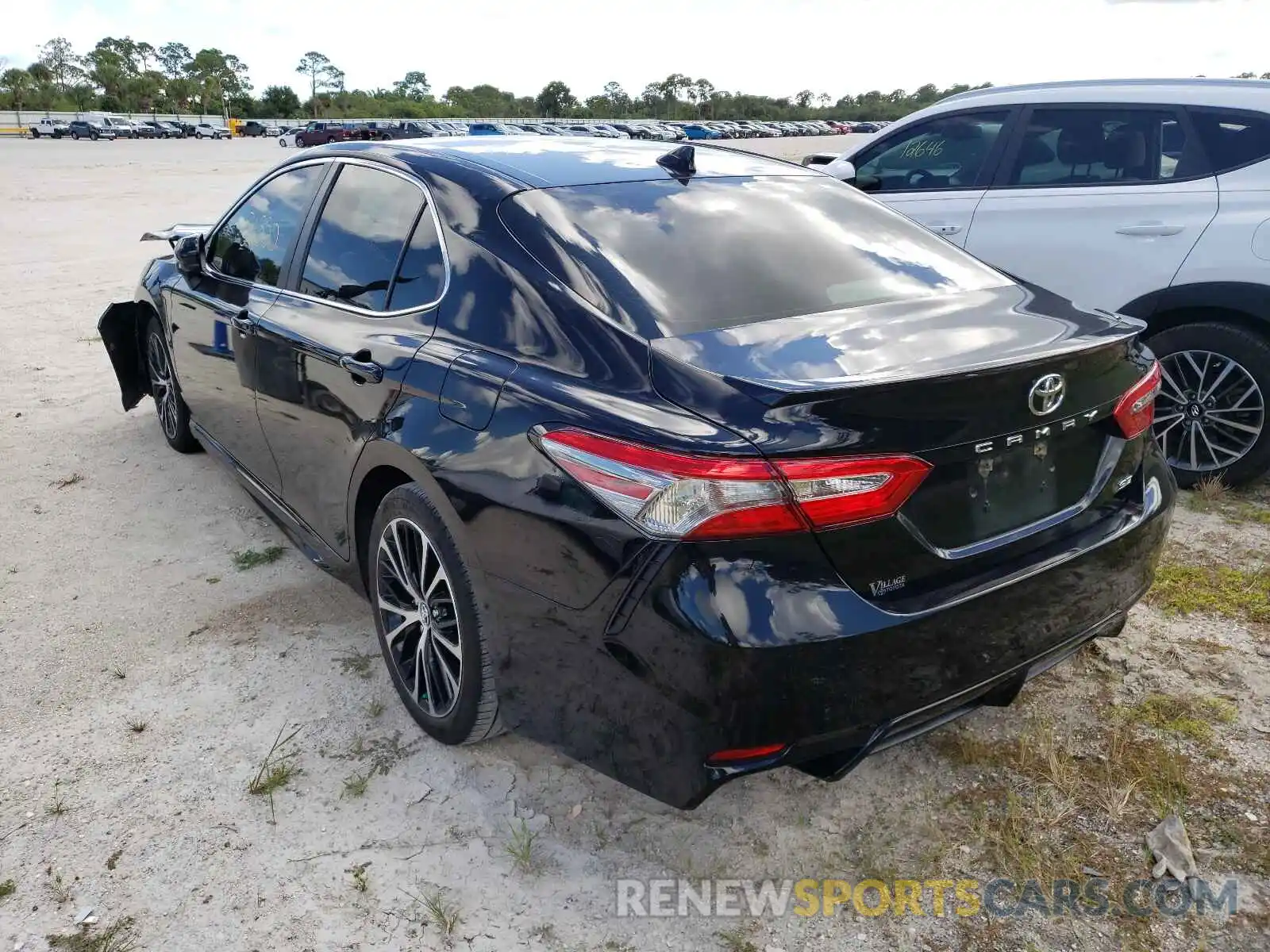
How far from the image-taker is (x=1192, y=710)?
3.01 metres

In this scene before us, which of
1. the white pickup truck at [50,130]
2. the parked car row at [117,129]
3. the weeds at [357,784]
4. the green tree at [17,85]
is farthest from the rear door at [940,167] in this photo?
the green tree at [17,85]

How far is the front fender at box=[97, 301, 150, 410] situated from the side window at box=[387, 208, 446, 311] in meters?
3.13

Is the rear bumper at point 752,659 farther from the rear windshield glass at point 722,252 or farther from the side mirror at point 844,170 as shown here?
the side mirror at point 844,170

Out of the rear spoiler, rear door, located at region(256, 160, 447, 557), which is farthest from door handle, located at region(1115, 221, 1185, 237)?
the rear spoiler

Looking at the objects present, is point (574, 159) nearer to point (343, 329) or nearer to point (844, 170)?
point (343, 329)

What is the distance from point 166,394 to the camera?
17.4 feet

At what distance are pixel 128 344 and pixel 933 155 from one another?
4.82 metres

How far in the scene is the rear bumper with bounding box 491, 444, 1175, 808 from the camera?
6.52ft

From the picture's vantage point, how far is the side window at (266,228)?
3.69 metres

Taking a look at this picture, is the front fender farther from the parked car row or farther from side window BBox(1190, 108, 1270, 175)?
the parked car row

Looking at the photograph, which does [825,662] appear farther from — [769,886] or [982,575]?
[769,886]

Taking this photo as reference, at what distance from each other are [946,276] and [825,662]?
4.86 feet

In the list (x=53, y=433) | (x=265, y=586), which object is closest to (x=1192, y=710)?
(x=265, y=586)

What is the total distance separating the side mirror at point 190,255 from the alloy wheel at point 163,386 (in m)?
0.72
